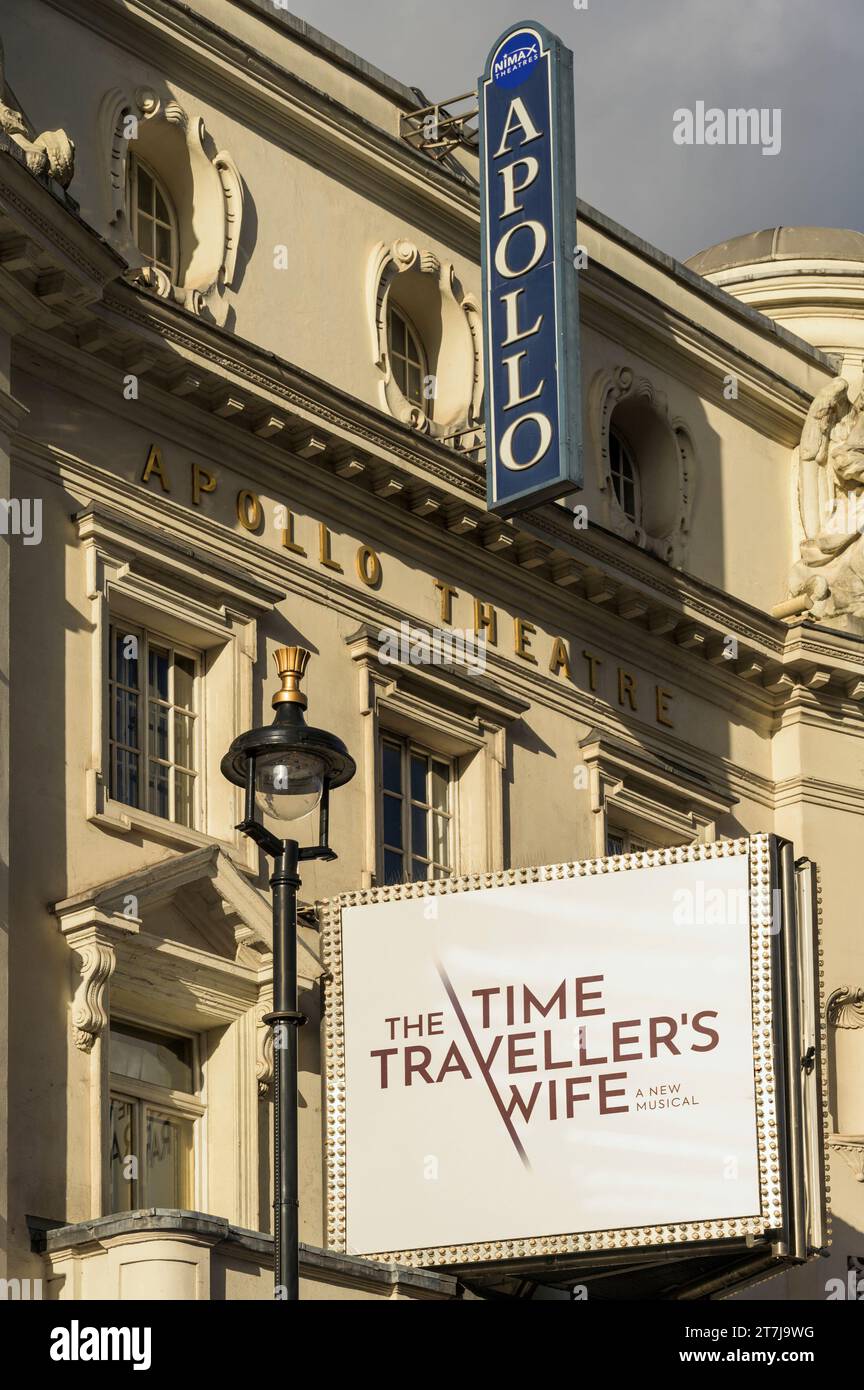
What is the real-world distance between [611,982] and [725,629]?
8103mm

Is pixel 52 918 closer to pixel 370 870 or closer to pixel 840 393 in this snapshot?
pixel 370 870

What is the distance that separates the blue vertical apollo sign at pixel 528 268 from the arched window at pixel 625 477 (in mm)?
4400

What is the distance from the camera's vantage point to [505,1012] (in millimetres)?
27203

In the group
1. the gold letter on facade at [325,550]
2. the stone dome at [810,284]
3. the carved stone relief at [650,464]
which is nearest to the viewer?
the gold letter on facade at [325,550]

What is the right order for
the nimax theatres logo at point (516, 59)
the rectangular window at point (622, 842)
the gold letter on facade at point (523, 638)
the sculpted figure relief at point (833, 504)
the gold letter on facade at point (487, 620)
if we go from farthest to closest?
the sculpted figure relief at point (833, 504)
the rectangular window at point (622, 842)
the gold letter on facade at point (523, 638)
the gold letter on facade at point (487, 620)
the nimax theatres logo at point (516, 59)

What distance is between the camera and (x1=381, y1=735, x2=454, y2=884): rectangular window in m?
30.6

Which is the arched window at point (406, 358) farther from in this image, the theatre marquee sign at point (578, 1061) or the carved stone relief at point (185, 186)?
the theatre marquee sign at point (578, 1061)

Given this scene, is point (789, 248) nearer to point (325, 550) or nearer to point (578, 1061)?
point (325, 550)

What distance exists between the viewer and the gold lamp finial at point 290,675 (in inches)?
829

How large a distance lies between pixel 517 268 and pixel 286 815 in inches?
450

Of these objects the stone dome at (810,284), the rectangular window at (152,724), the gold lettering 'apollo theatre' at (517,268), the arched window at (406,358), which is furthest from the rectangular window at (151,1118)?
the stone dome at (810,284)

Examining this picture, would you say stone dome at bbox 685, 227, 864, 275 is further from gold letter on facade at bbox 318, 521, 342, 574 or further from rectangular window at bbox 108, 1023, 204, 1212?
rectangular window at bbox 108, 1023, 204, 1212

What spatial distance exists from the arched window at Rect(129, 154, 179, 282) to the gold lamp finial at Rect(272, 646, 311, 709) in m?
8.76

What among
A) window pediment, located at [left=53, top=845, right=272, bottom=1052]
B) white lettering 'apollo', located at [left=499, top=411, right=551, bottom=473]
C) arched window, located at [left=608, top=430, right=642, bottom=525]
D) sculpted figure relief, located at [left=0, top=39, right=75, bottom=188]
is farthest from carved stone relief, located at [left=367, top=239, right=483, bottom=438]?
window pediment, located at [left=53, top=845, right=272, bottom=1052]
